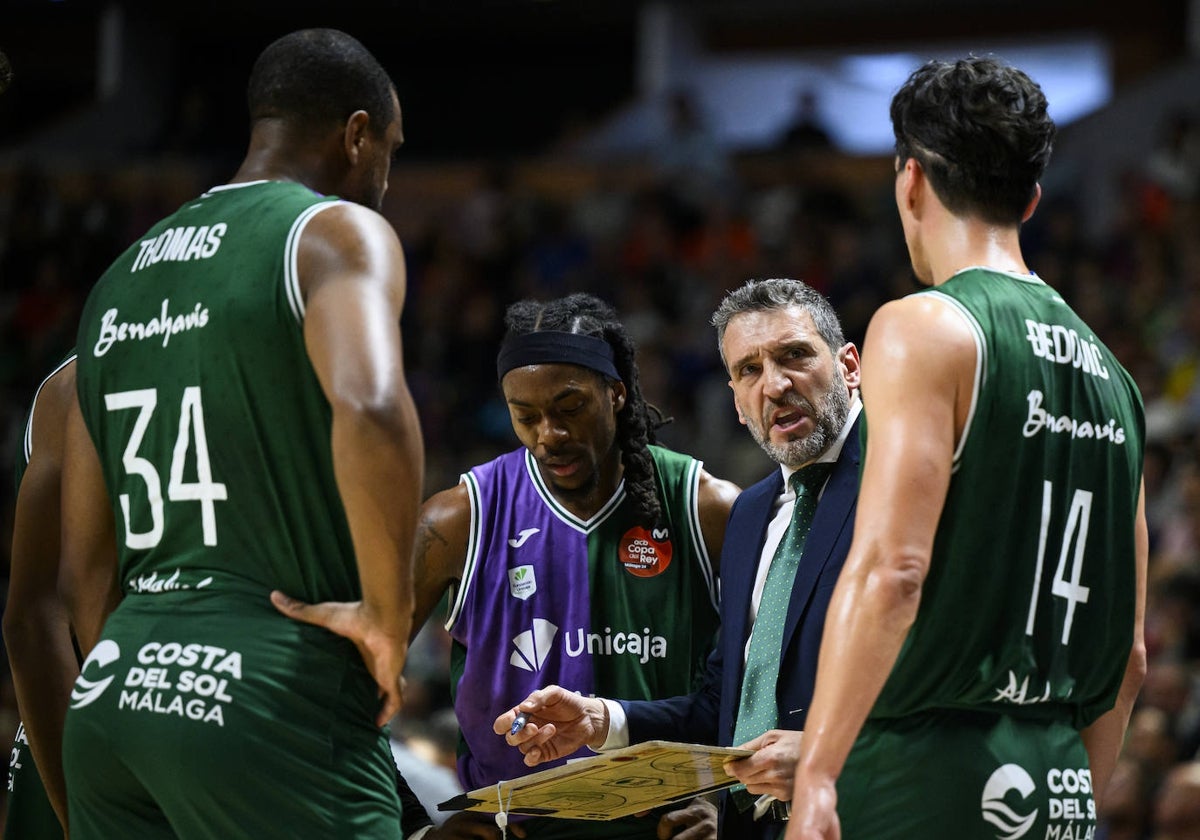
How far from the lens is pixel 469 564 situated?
14.0 ft

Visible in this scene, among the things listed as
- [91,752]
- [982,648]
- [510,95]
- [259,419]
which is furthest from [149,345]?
[510,95]

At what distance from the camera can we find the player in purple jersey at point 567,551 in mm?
4164

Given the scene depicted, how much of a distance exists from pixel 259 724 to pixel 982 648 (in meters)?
1.38

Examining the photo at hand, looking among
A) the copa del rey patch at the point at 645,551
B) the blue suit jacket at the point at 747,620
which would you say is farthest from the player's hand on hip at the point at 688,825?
the copa del rey patch at the point at 645,551

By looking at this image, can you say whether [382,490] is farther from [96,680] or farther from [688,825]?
[688,825]

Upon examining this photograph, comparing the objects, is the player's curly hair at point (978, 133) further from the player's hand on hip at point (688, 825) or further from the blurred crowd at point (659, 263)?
the blurred crowd at point (659, 263)

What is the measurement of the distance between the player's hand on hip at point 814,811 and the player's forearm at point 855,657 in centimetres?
2

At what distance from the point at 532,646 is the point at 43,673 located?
4.14 ft

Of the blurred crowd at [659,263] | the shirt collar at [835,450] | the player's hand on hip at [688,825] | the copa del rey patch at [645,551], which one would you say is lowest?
the player's hand on hip at [688,825]

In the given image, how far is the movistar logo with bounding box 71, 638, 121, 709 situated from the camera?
2.96 metres

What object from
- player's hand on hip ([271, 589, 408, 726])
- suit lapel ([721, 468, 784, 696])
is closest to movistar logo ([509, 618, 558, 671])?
suit lapel ([721, 468, 784, 696])

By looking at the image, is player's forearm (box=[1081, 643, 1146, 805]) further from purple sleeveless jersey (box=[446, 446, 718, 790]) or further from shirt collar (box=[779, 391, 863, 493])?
purple sleeveless jersey (box=[446, 446, 718, 790])

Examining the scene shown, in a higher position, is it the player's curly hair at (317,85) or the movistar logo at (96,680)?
the player's curly hair at (317,85)

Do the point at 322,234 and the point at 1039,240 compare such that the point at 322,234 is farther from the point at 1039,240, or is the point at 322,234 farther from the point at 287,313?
the point at 1039,240
